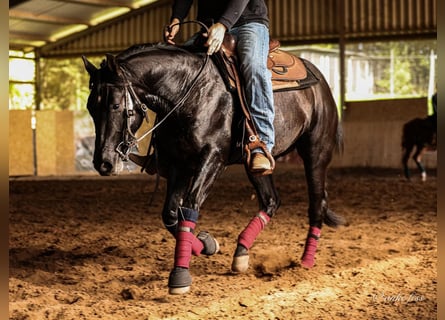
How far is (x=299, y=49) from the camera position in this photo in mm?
22609

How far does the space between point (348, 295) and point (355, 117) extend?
16.8 meters

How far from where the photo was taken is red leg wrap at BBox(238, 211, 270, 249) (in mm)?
5242

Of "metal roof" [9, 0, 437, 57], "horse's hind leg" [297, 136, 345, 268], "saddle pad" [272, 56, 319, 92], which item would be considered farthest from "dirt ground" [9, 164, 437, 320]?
"metal roof" [9, 0, 437, 57]

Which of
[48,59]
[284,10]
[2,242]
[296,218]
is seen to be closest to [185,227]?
[2,242]

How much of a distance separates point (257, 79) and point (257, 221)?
47.0 inches

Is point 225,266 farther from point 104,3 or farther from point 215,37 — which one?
point 104,3

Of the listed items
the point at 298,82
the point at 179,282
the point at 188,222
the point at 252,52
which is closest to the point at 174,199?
the point at 188,222

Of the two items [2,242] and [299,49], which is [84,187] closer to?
[299,49]

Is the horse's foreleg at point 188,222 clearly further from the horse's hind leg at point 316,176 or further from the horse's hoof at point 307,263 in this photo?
the horse's hind leg at point 316,176

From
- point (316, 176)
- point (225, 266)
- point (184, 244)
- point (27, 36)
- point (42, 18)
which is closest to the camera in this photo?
point (184, 244)

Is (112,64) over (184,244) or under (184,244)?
over

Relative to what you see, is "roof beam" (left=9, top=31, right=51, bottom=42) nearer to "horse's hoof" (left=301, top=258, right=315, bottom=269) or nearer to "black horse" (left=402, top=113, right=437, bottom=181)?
"black horse" (left=402, top=113, right=437, bottom=181)

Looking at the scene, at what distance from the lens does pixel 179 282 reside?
4242 mm

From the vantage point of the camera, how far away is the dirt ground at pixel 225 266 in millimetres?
4109
